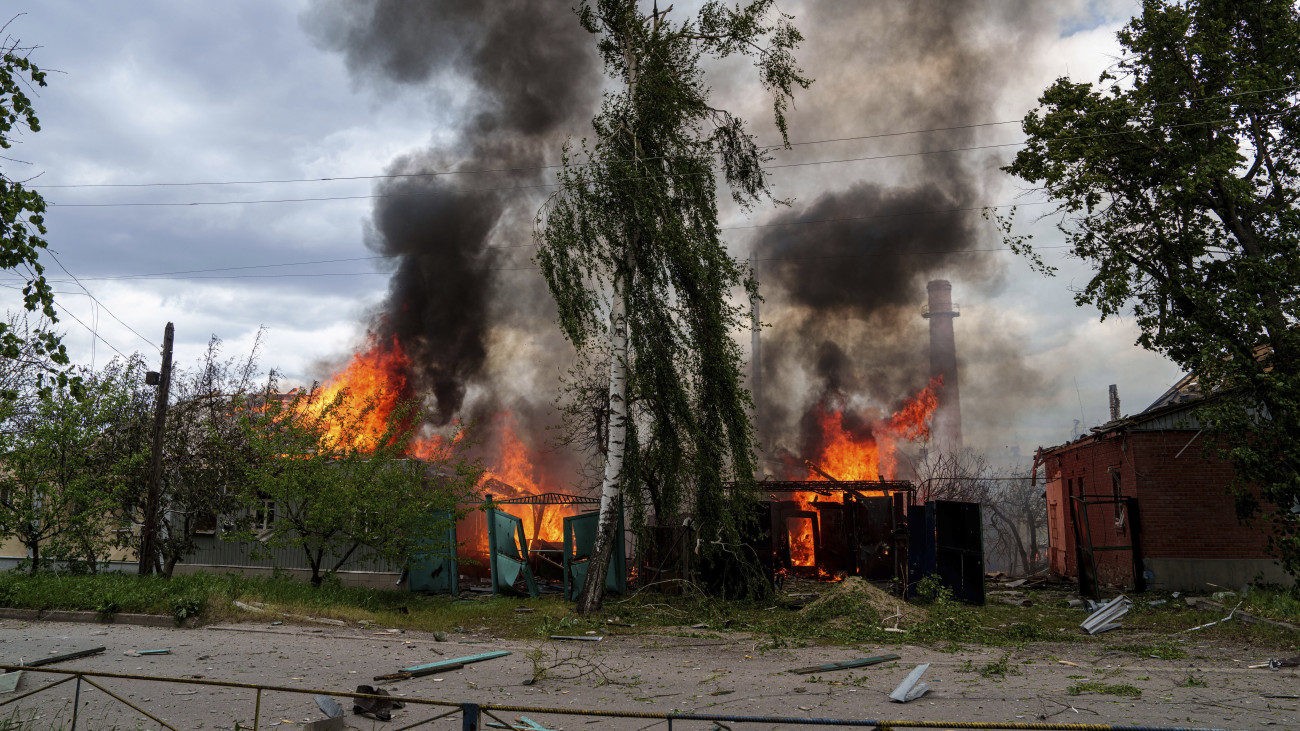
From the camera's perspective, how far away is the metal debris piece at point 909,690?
7.22m

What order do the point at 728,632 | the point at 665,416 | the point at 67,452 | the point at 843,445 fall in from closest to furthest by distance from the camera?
the point at 728,632
the point at 665,416
the point at 67,452
the point at 843,445

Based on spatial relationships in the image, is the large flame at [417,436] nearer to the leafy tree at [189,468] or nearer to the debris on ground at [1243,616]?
the leafy tree at [189,468]

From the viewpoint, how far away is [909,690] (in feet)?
24.2

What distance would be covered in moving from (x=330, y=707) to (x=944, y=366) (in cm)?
4488

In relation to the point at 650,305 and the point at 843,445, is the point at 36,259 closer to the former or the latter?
the point at 650,305

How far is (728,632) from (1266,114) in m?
14.2

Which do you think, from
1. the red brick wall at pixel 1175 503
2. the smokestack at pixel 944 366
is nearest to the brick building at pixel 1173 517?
the red brick wall at pixel 1175 503

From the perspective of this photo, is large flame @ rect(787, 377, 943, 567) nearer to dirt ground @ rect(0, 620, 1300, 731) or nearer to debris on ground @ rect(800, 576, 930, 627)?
debris on ground @ rect(800, 576, 930, 627)

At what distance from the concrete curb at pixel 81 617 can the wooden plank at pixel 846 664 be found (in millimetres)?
10121

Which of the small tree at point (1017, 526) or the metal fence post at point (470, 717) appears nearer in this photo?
the metal fence post at point (470, 717)

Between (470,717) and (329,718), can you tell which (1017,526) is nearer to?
(329,718)

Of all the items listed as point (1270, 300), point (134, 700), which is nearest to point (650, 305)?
point (134, 700)

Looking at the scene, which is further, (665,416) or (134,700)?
(665,416)

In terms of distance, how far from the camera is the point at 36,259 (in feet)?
19.4
